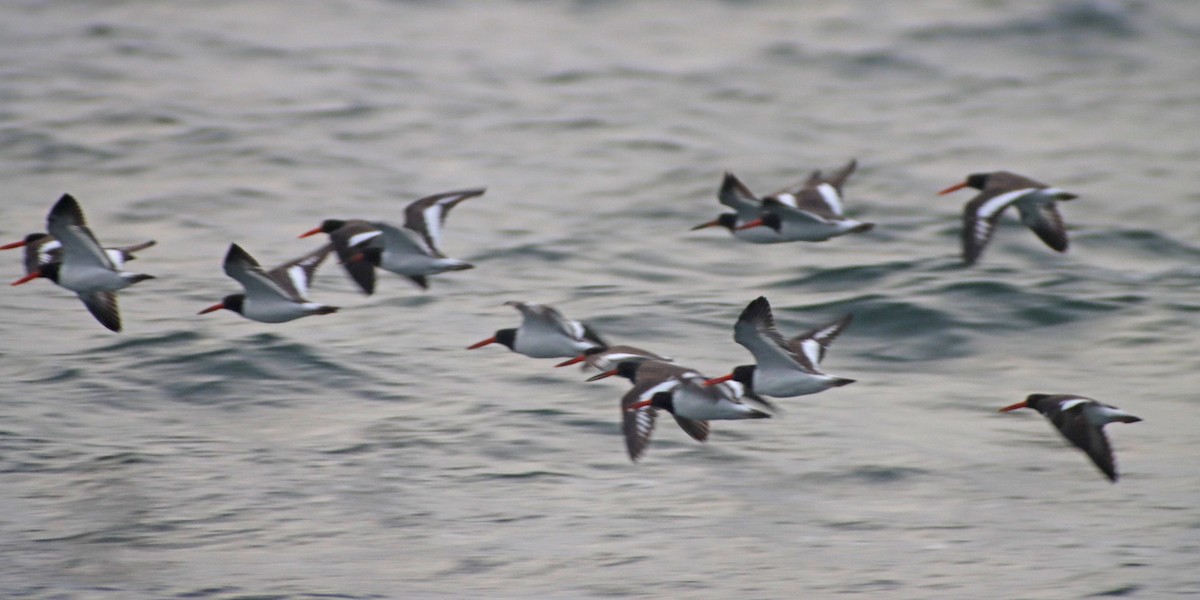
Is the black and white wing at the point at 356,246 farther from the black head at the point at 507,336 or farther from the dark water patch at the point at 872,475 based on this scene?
the dark water patch at the point at 872,475

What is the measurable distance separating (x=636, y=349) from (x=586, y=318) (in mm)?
2346

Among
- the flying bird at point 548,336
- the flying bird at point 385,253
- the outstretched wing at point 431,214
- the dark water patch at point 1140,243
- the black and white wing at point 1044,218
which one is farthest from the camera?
the dark water patch at point 1140,243

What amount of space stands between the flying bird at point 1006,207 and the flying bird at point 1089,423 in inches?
47.1

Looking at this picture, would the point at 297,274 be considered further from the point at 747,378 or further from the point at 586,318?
the point at 747,378

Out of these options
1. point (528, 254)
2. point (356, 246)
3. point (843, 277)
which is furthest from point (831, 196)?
point (528, 254)

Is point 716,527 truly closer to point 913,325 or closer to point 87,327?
point 913,325

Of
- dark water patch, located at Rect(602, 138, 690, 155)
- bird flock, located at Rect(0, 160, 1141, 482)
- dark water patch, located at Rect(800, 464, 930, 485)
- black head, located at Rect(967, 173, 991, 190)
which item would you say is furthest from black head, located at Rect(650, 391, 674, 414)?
dark water patch, located at Rect(602, 138, 690, 155)

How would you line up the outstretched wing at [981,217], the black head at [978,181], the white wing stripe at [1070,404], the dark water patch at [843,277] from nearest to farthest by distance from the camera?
the white wing stripe at [1070,404] < the outstretched wing at [981,217] < the black head at [978,181] < the dark water patch at [843,277]

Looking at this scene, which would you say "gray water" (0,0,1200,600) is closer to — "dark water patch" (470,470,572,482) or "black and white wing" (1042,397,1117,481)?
"dark water patch" (470,470,572,482)

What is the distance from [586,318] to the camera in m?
12.9

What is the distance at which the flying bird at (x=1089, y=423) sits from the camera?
9.02 m

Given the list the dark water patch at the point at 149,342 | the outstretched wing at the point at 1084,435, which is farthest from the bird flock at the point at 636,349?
the dark water patch at the point at 149,342

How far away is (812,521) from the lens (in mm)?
9500

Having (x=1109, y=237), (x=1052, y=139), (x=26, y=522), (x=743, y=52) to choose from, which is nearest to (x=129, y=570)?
(x=26, y=522)
